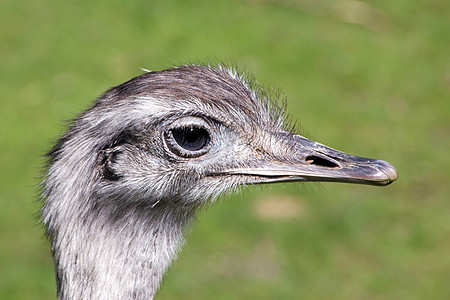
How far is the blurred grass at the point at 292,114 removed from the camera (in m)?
5.48

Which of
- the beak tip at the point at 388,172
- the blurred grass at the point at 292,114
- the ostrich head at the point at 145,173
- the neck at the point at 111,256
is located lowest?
the neck at the point at 111,256

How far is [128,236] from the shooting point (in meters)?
2.61

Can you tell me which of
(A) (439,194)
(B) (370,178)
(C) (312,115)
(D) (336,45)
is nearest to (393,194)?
(A) (439,194)

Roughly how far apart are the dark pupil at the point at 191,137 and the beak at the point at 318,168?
0.16 m

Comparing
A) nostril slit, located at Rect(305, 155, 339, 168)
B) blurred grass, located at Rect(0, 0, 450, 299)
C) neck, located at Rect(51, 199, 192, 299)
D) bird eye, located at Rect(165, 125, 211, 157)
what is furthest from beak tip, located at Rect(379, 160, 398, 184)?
blurred grass, located at Rect(0, 0, 450, 299)

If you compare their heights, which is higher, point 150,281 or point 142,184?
point 142,184

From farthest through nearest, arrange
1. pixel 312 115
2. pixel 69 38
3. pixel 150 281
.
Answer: pixel 69 38 → pixel 312 115 → pixel 150 281

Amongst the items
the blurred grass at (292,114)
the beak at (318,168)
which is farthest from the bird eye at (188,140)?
the blurred grass at (292,114)

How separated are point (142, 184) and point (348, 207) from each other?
12.5ft

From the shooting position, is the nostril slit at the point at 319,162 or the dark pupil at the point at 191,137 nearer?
the dark pupil at the point at 191,137

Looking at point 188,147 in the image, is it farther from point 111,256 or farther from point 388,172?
point 388,172

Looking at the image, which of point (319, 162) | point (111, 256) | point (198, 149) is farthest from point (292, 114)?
point (111, 256)

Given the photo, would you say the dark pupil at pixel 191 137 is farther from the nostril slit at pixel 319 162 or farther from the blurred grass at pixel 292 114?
the blurred grass at pixel 292 114

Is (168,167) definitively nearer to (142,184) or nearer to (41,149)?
(142,184)
